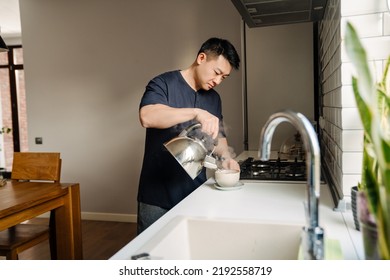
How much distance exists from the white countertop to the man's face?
55 cm

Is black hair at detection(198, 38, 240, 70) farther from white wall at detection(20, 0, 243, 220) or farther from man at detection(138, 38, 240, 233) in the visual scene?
white wall at detection(20, 0, 243, 220)

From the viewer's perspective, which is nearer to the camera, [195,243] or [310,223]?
[310,223]

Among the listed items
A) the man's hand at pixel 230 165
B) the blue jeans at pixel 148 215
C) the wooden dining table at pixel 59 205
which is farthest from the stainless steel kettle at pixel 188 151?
the wooden dining table at pixel 59 205

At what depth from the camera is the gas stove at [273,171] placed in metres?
1.63

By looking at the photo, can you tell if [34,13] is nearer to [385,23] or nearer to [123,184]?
[123,184]

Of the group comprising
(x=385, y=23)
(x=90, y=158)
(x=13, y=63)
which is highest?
(x=13, y=63)

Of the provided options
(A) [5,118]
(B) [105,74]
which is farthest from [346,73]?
(A) [5,118]

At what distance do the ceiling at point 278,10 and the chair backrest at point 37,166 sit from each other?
1.72 m

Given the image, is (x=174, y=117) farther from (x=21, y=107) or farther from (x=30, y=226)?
(x=21, y=107)

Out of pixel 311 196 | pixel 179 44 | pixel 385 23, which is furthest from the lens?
pixel 179 44

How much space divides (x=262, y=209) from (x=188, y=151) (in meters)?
0.31

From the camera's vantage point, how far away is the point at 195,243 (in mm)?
1122
